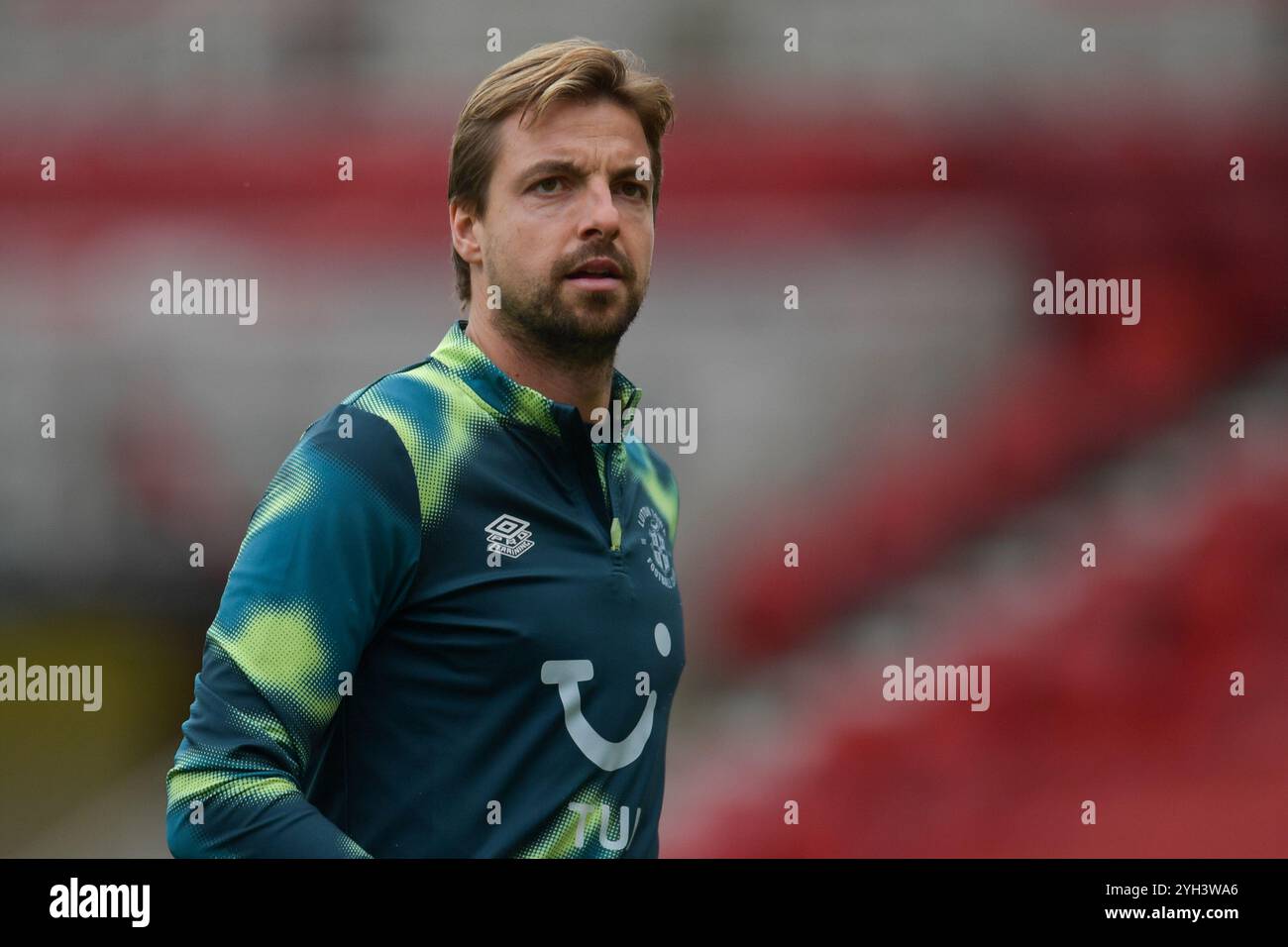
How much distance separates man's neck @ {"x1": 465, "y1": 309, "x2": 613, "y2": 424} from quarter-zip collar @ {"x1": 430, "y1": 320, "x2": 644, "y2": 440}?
24mm

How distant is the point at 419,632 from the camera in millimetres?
1521

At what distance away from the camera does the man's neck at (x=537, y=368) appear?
174 centimetres

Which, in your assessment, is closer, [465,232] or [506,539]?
[506,539]

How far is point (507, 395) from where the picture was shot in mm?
1686

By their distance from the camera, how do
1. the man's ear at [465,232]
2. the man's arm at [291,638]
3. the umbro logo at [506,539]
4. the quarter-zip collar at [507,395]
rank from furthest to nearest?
1. the man's ear at [465,232]
2. the quarter-zip collar at [507,395]
3. the umbro logo at [506,539]
4. the man's arm at [291,638]

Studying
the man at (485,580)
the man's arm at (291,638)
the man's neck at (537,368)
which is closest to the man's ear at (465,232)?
the man at (485,580)

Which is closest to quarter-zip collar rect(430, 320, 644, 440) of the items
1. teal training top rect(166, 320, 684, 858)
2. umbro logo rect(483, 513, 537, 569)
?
teal training top rect(166, 320, 684, 858)

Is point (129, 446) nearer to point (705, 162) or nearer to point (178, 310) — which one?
point (178, 310)

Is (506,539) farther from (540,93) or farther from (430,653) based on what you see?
(540,93)

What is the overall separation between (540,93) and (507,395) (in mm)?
439

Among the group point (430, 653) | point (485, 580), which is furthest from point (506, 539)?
point (430, 653)

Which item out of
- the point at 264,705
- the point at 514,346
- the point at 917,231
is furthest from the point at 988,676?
the point at 264,705

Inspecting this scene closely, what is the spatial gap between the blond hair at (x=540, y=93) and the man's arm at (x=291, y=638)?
49 cm

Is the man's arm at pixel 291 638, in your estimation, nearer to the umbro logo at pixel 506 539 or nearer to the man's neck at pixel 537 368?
the umbro logo at pixel 506 539
